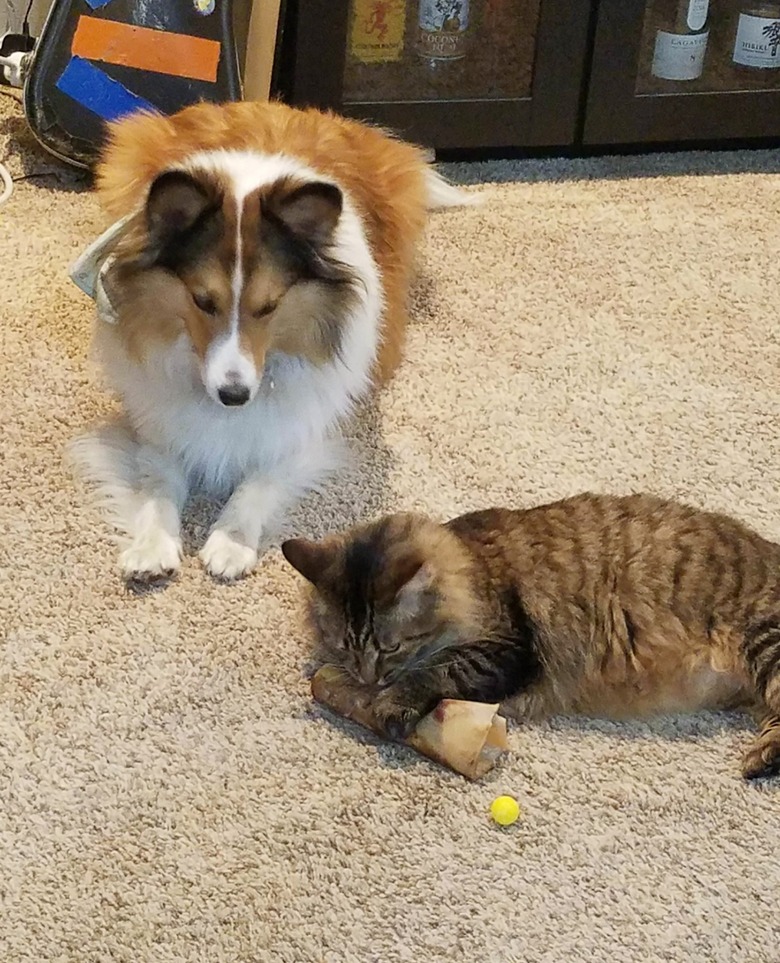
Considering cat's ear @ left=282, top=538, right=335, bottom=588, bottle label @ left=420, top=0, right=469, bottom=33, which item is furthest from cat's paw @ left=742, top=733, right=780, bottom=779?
bottle label @ left=420, top=0, right=469, bottom=33

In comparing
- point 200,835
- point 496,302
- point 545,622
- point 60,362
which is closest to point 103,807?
point 200,835

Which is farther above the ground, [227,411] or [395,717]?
[227,411]

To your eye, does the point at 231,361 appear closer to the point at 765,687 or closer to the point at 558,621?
the point at 558,621

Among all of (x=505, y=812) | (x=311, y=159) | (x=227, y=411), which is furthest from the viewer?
(x=311, y=159)

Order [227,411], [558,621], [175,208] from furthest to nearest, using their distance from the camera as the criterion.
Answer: [227,411]
[175,208]
[558,621]

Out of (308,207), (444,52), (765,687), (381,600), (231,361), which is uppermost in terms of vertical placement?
(308,207)

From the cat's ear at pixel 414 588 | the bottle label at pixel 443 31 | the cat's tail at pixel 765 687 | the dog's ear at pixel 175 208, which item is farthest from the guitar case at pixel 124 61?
the cat's tail at pixel 765 687

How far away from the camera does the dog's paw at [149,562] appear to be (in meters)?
1.84

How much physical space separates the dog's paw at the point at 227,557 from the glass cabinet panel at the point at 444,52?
5.08 ft

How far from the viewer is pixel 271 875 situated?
4.72 ft

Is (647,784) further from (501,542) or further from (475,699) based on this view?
(501,542)

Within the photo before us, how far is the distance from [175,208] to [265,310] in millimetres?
209

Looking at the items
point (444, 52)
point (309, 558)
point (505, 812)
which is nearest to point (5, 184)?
point (444, 52)

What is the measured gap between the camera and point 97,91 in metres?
2.76
